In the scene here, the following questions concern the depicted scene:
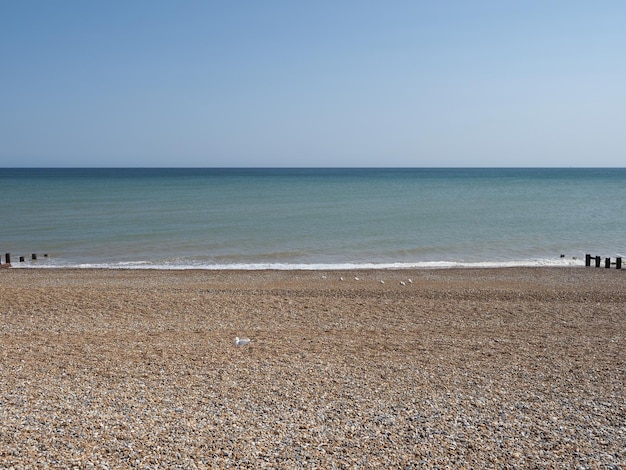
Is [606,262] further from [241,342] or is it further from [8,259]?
[8,259]

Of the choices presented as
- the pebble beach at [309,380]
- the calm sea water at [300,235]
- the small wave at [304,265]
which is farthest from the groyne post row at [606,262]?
the pebble beach at [309,380]

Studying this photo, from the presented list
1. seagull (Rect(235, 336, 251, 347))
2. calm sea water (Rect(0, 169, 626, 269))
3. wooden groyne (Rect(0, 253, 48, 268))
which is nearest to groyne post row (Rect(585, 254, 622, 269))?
calm sea water (Rect(0, 169, 626, 269))

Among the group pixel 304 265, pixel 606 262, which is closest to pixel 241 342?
pixel 304 265

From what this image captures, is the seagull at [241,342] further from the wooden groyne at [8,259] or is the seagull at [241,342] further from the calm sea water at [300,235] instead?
the wooden groyne at [8,259]

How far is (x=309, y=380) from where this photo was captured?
8.37m

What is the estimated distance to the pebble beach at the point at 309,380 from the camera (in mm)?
6090

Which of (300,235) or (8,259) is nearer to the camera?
(8,259)

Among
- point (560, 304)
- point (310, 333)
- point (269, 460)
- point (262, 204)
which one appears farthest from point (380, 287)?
point (262, 204)

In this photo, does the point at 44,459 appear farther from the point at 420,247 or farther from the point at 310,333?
the point at 420,247

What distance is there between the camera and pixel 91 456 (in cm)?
575

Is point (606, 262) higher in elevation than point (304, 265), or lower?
higher

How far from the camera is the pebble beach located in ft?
20.0

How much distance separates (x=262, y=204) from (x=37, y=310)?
41131 millimetres

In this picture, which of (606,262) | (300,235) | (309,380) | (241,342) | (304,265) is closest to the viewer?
(309,380)
